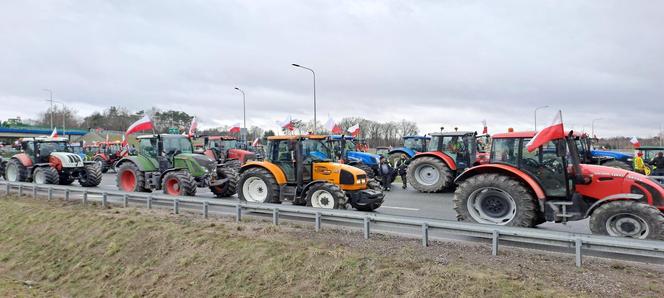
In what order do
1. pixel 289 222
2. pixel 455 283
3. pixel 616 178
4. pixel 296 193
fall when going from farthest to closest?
pixel 296 193 → pixel 289 222 → pixel 616 178 → pixel 455 283

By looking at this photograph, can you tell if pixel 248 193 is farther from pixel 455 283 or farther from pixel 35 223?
pixel 455 283

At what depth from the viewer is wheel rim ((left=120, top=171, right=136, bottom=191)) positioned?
14.8 metres

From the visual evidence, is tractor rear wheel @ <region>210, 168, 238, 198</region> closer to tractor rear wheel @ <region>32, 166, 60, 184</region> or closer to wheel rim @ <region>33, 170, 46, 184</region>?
tractor rear wheel @ <region>32, 166, 60, 184</region>

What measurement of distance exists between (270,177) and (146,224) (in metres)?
2.97

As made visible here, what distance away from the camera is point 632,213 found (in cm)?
671

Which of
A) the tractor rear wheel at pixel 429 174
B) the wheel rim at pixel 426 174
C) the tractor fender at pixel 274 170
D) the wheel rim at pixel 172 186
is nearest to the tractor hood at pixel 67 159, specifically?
the wheel rim at pixel 172 186

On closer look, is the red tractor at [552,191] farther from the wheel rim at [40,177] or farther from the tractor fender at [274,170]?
the wheel rim at [40,177]

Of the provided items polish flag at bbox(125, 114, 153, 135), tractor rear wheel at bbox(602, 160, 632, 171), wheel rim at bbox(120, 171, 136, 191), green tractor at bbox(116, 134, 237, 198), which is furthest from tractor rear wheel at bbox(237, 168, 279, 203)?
tractor rear wheel at bbox(602, 160, 632, 171)

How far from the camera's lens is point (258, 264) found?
7.14 m

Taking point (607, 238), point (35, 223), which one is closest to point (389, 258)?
point (607, 238)

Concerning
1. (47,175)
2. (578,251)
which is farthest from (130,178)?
(578,251)

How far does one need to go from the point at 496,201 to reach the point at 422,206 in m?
4.54

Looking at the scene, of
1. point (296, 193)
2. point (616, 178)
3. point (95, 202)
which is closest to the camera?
point (616, 178)

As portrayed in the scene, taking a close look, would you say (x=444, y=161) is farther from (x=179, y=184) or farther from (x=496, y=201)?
(x=179, y=184)
